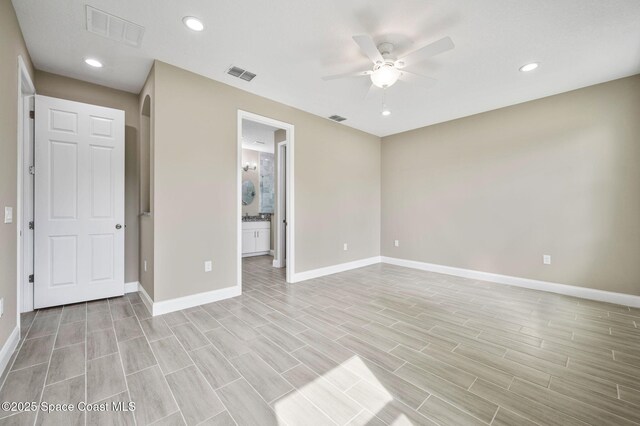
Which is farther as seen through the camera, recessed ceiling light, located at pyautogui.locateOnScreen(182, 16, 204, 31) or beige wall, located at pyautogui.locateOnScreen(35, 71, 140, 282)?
beige wall, located at pyautogui.locateOnScreen(35, 71, 140, 282)

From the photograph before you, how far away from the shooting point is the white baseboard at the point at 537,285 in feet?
10.4

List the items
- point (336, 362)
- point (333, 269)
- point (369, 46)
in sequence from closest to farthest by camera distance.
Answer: point (336, 362) → point (369, 46) → point (333, 269)

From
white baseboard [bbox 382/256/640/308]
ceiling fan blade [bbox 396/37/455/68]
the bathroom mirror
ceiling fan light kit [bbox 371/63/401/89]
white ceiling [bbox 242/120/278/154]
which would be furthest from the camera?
the bathroom mirror

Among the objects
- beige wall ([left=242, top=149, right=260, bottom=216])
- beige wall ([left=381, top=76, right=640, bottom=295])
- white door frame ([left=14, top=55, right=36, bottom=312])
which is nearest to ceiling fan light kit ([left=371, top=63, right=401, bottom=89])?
beige wall ([left=381, top=76, right=640, bottom=295])

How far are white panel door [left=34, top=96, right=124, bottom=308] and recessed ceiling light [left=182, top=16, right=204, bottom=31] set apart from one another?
183cm

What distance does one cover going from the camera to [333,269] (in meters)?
4.68

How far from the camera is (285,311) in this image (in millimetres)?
2932

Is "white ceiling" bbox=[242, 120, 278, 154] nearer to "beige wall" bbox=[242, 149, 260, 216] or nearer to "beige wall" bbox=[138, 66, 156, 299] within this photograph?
"beige wall" bbox=[242, 149, 260, 216]

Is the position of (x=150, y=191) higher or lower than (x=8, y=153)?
lower

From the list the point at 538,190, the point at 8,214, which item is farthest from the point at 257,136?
the point at 538,190

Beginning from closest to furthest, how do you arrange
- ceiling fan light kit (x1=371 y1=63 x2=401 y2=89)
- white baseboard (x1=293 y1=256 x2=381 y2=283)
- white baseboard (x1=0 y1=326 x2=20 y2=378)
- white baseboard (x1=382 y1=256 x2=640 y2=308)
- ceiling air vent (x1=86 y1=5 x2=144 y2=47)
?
white baseboard (x1=0 y1=326 x2=20 y2=378) < ceiling air vent (x1=86 y1=5 x2=144 y2=47) < ceiling fan light kit (x1=371 y1=63 x2=401 y2=89) < white baseboard (x1=382 y1=256 x2=640 y2=308) < white baseboard (x1=293 y1=256 x2=381 y2=283)

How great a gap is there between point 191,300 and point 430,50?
141 inches

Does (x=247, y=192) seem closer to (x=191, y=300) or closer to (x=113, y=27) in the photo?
(x=191, y=300)

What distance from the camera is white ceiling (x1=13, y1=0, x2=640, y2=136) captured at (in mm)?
2039
